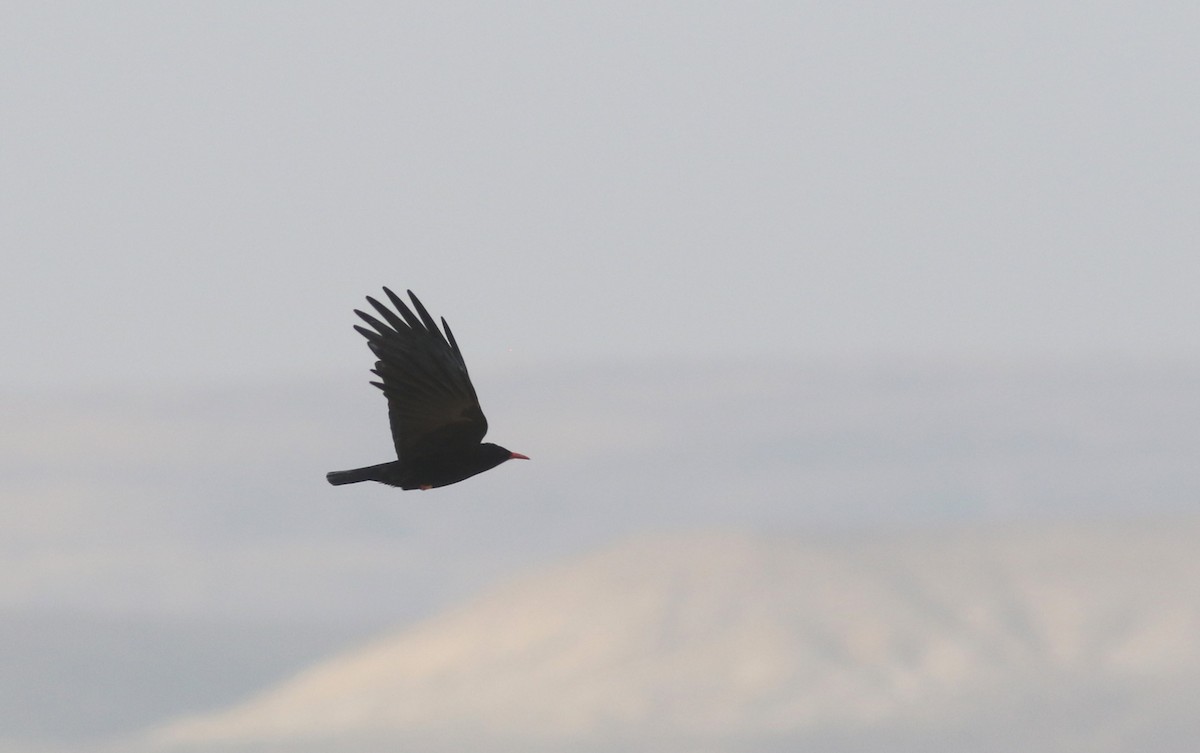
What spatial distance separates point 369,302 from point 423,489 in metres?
3.45

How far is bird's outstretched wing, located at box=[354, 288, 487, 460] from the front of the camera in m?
37.7

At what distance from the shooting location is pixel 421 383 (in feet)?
124

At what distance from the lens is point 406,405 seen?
3806 cm

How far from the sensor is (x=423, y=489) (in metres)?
38.2

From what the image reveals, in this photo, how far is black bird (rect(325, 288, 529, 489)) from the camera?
37.7 m

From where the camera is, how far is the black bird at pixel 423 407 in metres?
37.7

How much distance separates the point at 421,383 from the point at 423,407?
480 millimetres

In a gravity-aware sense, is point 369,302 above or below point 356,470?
above

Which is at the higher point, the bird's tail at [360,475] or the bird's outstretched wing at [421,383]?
the bird's outstretched wing at [421,383]

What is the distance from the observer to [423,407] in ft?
125

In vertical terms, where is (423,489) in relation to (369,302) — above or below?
below

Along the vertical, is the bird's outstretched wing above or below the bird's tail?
above

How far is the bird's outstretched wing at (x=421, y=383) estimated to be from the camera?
37.7m

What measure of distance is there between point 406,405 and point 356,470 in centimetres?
149
